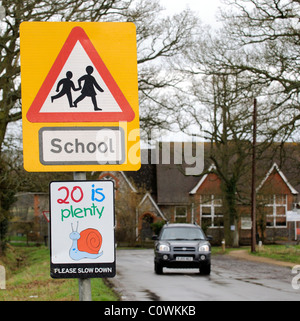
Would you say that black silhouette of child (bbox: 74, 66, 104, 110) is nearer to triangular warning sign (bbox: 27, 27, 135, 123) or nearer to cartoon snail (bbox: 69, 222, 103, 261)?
triangular warning sign (bbox: 27, 27, 135, 123)

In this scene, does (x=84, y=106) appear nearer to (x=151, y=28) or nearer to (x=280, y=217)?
(x=151, y=28)

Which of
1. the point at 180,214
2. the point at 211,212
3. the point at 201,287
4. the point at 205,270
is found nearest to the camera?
the point at 201,287

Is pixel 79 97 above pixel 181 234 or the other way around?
above

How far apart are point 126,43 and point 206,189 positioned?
52564mm

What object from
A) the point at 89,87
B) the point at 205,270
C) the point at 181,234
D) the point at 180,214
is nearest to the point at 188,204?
the point at 180,214

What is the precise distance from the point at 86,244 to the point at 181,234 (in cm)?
1864

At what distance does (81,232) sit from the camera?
289cm

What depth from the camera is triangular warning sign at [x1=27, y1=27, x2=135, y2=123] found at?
2.99 metres

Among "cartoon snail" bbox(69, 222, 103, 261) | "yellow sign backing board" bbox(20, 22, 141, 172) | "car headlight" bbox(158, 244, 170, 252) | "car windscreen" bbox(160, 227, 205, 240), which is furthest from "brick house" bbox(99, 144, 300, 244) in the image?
"cartoon snail" bbox(69, 222, 103, 261)

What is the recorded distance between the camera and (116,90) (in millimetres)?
3059

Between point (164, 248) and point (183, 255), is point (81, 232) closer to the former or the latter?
point (164, 248)

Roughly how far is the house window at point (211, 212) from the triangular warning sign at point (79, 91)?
4796cm

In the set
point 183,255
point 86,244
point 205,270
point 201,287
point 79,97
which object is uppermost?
point 79,97

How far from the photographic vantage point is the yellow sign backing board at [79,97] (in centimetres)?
298
